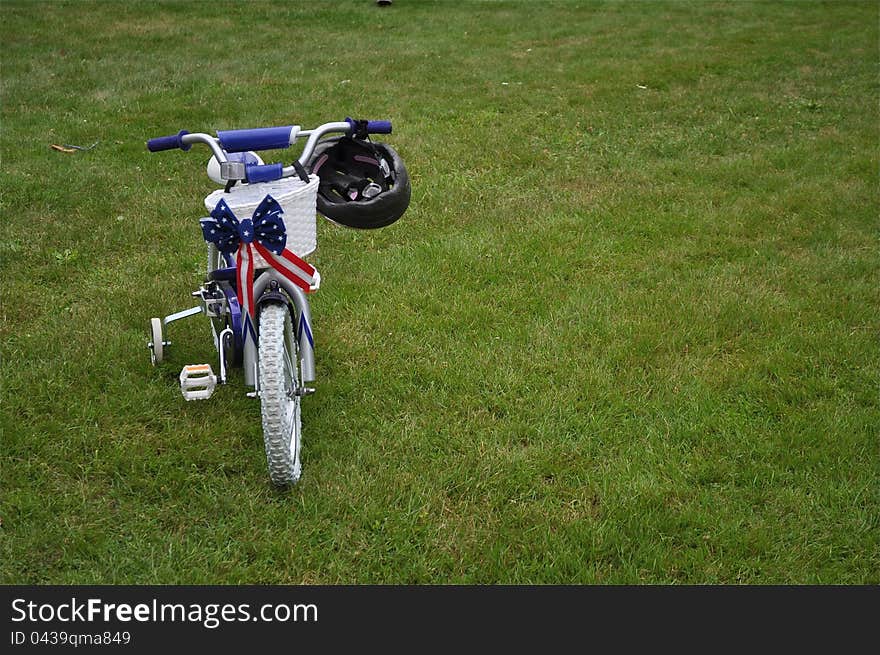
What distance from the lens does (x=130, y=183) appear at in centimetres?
695

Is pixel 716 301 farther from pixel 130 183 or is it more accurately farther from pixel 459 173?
pixel 130 183

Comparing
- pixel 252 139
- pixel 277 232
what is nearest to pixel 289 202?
pixel 277 232

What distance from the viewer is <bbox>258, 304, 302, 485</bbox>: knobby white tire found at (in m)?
3.32

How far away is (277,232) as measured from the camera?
3.52 meters

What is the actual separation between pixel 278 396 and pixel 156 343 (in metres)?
1.37

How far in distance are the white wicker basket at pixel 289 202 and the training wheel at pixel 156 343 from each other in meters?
0.98

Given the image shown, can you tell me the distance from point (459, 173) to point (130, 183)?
2574mm

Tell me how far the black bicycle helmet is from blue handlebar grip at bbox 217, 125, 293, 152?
0.22m

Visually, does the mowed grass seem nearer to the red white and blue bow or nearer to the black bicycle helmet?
the red white and blue bow

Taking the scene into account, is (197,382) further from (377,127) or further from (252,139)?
(377,127)

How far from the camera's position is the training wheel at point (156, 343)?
4398 mm

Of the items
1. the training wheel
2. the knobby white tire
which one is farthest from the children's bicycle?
the training wheel

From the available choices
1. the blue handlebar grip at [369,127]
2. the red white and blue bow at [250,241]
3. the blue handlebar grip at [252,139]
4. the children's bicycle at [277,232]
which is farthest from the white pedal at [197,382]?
the blue handlebar grip at [369,127]
